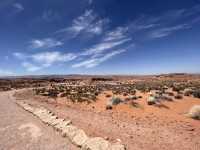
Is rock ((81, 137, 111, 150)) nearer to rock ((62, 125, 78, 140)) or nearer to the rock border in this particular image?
the rock border

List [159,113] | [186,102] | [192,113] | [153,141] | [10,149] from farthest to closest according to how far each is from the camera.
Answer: [186,102] < [159,113] < [192,113] < [153,141] < [10,149]

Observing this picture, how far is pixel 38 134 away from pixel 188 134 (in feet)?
22.4

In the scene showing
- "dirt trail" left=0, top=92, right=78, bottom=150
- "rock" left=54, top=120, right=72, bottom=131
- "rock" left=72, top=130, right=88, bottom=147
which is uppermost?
"rock" left=54, top=120, right=72, bottom=131

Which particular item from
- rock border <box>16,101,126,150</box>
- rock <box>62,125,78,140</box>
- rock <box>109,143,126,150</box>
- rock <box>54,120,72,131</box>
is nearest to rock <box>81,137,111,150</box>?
rock border <box>16,101,126,150</box>

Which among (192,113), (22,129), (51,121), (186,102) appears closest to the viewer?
(22,129)

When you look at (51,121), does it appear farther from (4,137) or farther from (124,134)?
(124,134)

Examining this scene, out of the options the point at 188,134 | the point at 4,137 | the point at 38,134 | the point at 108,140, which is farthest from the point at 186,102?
the point at 4,137

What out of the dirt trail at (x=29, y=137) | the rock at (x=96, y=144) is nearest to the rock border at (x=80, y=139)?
the rock at (x=96, y=144)

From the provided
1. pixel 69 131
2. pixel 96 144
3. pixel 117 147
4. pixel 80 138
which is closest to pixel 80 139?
pixel 80 138

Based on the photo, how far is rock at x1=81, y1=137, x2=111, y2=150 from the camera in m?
6.91

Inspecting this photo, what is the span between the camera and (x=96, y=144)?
715cm

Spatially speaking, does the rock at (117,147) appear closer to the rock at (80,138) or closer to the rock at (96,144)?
the rock at (96,144)

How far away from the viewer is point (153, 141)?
25.4 feet

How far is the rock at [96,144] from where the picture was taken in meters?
6.91
